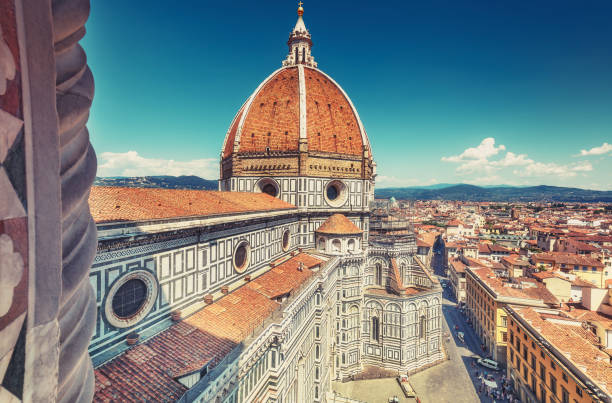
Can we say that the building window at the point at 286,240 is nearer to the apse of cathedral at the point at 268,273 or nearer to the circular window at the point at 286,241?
the circular window at the point at 286,241

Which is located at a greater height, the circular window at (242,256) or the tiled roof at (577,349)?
the circular window at (242,256)

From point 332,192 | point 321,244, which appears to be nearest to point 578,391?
point 321,244

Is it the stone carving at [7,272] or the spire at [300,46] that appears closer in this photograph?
the stone carving at [7,272]

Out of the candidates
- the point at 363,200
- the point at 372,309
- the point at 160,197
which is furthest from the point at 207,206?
the point at 372,309

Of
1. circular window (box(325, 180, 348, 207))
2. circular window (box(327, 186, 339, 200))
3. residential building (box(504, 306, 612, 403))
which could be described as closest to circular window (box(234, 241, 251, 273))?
circular window (box(325, 180, 348, 207))

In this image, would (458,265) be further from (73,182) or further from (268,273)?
(73,182)

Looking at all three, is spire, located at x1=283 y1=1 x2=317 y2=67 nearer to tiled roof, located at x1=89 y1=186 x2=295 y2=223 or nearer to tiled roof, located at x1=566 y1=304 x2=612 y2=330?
tiled roof, located at x1=89 y1=186 x2=295 y2=223

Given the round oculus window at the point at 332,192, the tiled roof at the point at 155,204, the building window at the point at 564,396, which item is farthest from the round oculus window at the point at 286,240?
the building window at the point at 564,396
